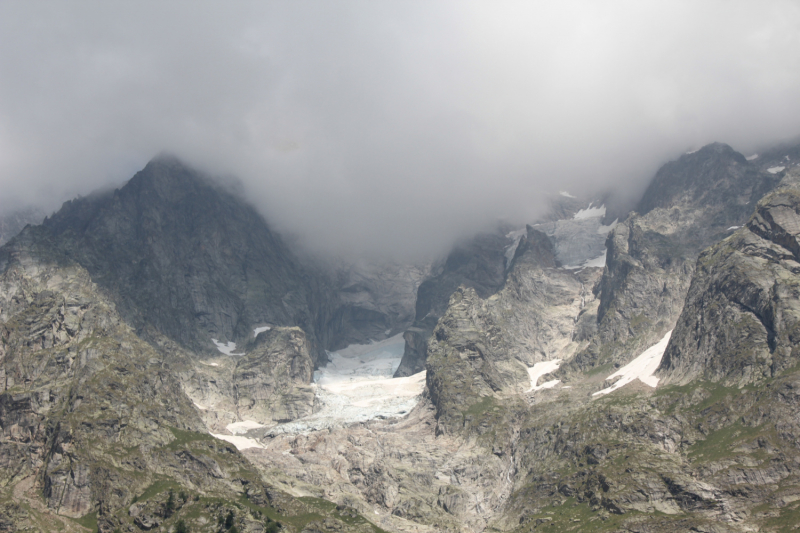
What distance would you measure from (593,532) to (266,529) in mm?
91522

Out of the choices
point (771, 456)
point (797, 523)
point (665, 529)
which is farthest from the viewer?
point (771, 456)

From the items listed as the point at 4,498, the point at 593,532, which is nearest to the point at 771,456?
the point at 593,532

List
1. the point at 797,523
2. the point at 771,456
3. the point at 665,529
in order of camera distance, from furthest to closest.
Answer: the point at 771,456 < the point at 665,529 < the point at 797,523

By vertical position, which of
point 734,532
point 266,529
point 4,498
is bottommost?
point 734,532

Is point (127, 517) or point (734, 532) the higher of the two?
point (127, 517)

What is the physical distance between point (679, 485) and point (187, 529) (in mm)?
138375

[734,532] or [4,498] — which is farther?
[4,498]

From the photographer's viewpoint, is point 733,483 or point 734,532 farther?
point 733,483

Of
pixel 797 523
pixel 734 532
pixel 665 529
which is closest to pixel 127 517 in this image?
pixel 665 529

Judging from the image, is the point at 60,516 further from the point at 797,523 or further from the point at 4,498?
the point at 797,523

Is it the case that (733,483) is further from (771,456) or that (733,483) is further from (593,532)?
(593,532)

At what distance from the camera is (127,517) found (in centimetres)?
19512

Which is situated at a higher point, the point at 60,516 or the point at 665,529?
the point at 60,516

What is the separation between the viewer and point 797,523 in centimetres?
16962
